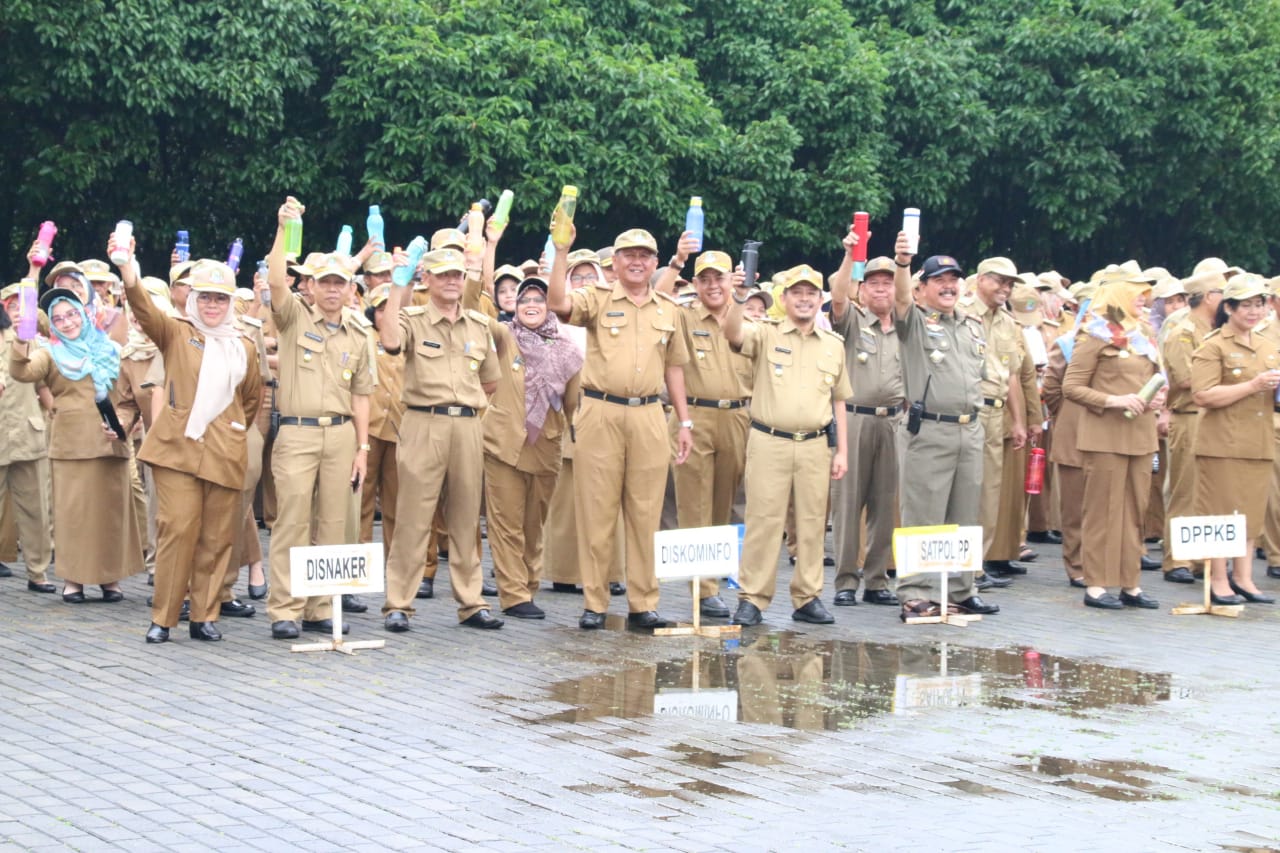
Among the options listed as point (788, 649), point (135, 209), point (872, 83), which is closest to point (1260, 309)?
point (788, 649)

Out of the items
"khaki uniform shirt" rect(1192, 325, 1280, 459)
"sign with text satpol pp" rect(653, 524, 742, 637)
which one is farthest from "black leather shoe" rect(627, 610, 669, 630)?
"khaki uniform shirt" rect(1192, 325, 1280, 459)

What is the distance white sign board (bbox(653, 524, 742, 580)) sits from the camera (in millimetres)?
11023

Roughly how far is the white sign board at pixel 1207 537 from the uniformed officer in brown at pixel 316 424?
5413 mm

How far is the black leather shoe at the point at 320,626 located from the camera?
433 inches

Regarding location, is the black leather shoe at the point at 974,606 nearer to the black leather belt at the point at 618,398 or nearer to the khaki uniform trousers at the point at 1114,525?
the khaki uniform trousers at the point at 1114,525

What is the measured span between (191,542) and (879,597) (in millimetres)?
4795

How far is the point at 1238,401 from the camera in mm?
12703

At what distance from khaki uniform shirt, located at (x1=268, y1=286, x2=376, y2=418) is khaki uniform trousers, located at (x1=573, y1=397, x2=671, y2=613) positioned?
152cm

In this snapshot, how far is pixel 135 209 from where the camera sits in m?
22.8

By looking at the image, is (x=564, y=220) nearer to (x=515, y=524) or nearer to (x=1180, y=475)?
(x=515, y=524)

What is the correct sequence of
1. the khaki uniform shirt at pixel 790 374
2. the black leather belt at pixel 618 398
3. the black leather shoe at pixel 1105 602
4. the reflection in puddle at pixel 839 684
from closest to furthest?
the reflection in puddle at pixel 839 684 → the black leather belt at pixel 618 398 → the khaki uniform shirt at pixel 790 374 → the black leather shoe at pixel 1105 602

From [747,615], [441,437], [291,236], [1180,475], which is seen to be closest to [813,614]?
[747,615]

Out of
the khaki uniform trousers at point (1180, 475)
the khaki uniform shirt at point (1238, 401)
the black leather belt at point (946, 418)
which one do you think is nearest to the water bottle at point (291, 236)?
the black leather belt at point (946, 418)

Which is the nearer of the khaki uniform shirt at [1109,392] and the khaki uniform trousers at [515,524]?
the khaki uniform trousers at [515,524]
